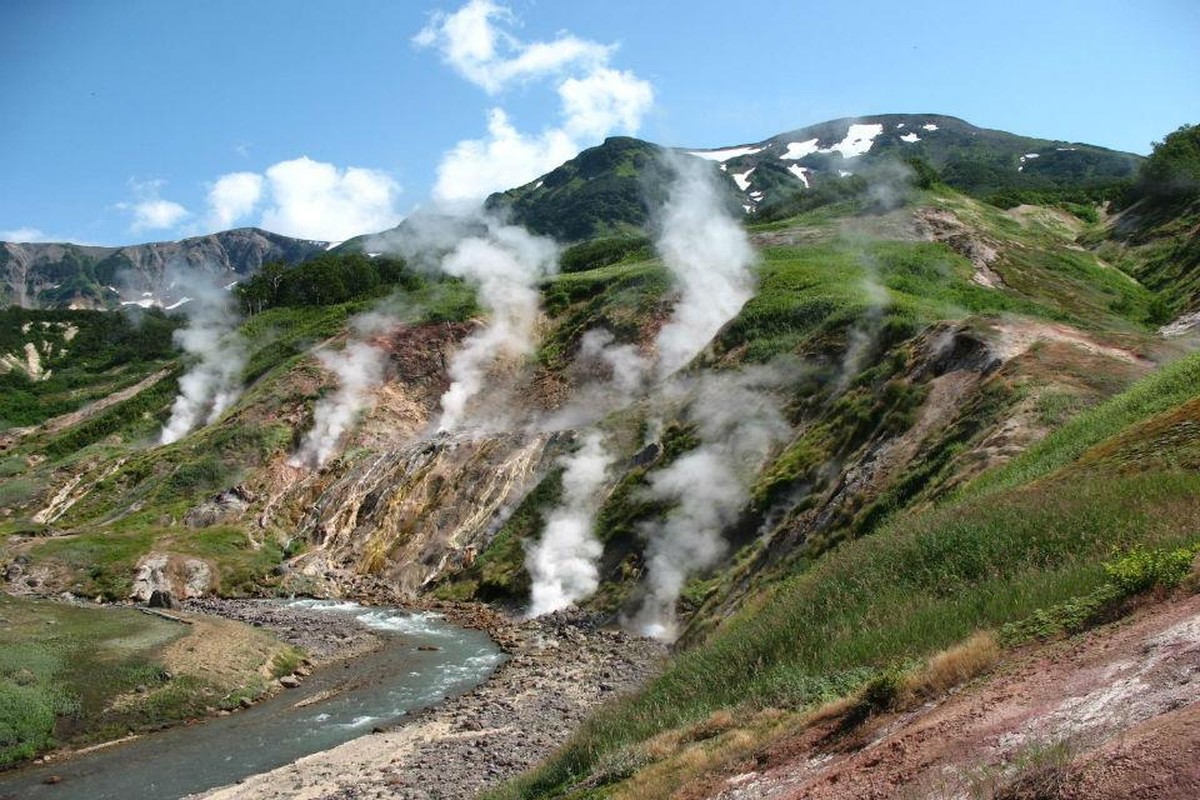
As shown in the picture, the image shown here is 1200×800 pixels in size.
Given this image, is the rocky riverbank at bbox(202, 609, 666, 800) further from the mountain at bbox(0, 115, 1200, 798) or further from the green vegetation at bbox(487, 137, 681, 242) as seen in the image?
the green vegetation at bbox(487, 137, 681, 242)

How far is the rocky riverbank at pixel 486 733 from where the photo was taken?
717 inches

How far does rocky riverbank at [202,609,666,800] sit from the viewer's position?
59.7ft

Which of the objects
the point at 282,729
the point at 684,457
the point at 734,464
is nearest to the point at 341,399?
the point at 684,457

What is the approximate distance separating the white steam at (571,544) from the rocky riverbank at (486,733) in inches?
184

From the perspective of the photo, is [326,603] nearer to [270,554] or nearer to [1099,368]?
[270,554]

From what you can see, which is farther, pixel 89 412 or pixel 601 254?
pixel 601 254

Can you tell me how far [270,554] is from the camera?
150 ft

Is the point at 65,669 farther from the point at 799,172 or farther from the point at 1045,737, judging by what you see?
the point at 799,172

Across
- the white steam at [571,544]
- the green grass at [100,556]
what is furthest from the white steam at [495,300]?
the green grass at [100,556]

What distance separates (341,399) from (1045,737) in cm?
5755

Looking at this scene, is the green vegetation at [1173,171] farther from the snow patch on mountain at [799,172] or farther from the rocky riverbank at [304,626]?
the snow patch on mountain at [799,172]

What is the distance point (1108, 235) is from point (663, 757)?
71.6m

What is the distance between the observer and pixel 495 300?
69.8 metres

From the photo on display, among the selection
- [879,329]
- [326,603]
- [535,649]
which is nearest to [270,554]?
[326,603]
